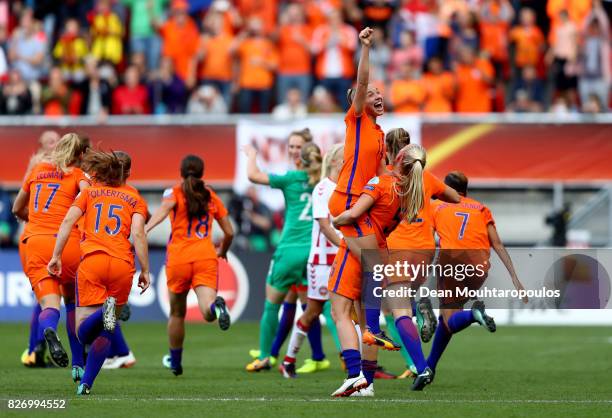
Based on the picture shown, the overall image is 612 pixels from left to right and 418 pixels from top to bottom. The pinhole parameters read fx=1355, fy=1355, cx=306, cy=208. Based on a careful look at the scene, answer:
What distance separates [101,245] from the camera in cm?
1155

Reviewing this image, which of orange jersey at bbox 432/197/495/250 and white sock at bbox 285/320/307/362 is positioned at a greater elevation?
orange jersey at bbox 432/197/495/250

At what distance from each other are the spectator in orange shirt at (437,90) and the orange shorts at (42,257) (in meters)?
12.3

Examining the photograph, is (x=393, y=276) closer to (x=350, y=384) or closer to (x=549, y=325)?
(x=350, y=384)

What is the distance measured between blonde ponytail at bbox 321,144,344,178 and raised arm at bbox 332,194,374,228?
1599mm

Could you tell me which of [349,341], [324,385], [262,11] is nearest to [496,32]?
[262,11]

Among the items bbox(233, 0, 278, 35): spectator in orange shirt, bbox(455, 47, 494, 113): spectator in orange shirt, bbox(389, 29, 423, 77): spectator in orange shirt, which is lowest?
bbox(455, 47, 494, 113): spectator in orange shirt

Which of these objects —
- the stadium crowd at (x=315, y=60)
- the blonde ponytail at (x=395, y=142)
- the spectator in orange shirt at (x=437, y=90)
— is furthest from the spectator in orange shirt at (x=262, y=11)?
the blonde ponytail at (x=395, y=142)

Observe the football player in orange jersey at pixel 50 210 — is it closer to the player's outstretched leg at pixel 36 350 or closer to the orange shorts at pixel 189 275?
Answer: the orange shorts at pixel 189 275

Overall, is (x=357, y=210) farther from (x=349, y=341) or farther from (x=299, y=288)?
(x=299, y=288)

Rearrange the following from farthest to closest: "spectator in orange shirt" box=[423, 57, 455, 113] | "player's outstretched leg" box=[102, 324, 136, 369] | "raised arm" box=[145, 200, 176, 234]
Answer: "spectator in orange shirt" box=[423, 57, 455, 113] < "player's outstretched leg" box=[102, 324, 136, 369] < "raised arm" box=[145, 200, 176, 234]

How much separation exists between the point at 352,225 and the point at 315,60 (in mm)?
14496

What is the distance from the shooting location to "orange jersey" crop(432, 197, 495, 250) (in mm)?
12953

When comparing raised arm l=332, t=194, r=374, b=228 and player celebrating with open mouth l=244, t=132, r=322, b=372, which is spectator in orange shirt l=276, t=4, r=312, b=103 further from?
raised arm l=332, t=194, r=374, b=228

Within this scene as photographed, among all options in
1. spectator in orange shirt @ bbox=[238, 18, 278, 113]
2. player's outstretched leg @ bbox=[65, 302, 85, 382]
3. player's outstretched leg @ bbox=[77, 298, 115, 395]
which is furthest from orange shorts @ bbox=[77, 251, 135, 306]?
spectator in orange shirt @ bbox=[238, 18, 278, 113]
